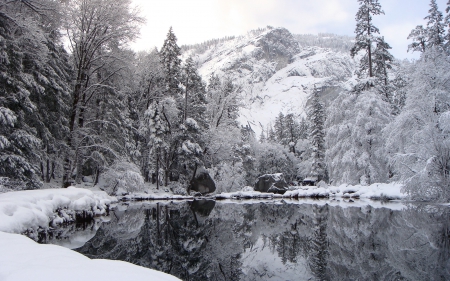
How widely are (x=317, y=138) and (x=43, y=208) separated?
1381 inches

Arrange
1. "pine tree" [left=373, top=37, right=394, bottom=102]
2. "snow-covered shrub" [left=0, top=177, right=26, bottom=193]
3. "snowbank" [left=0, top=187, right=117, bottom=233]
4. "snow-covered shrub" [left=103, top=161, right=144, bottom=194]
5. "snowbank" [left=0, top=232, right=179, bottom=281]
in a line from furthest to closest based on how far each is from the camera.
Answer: "pine tree" [left=373, top=37, right=394, bottom=102] < "snow-covered shrub" [left=103, top=161, right=144, bottom=194] < "snow-covered shrub" [left=0, top=177, right=26, bottom=193] < "snowbank" [left=0, top=187, right=117, bottom=233] < "snowbank" [left=0, top=232, right=179, bottom=281]

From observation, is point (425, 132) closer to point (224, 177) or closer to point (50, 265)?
point (50, 265)

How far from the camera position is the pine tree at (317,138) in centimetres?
3934

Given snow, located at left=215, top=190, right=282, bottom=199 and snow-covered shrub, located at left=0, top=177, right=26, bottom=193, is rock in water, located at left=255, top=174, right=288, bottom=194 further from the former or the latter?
snow-covered shrub, located at left=0, top=177, right=26, bottom=193

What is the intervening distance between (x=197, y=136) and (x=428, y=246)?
957 inches

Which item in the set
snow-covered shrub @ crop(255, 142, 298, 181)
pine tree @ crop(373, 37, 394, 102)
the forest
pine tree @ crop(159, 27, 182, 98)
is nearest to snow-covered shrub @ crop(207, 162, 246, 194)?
the forest

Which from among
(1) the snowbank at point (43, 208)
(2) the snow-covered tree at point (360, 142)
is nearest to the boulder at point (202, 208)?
(1) the snowbank at point (43, 208)

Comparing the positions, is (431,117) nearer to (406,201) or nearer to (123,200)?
(406,201)

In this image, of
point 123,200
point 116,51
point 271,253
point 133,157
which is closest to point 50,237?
point 271,253

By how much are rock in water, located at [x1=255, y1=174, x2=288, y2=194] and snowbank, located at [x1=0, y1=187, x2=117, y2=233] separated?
61.0ft

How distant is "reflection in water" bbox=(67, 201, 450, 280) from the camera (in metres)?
5.54

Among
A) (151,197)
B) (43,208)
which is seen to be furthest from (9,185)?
(151,197)

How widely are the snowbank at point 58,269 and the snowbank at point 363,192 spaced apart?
16.9 meters

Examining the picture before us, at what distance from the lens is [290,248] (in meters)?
7.49
